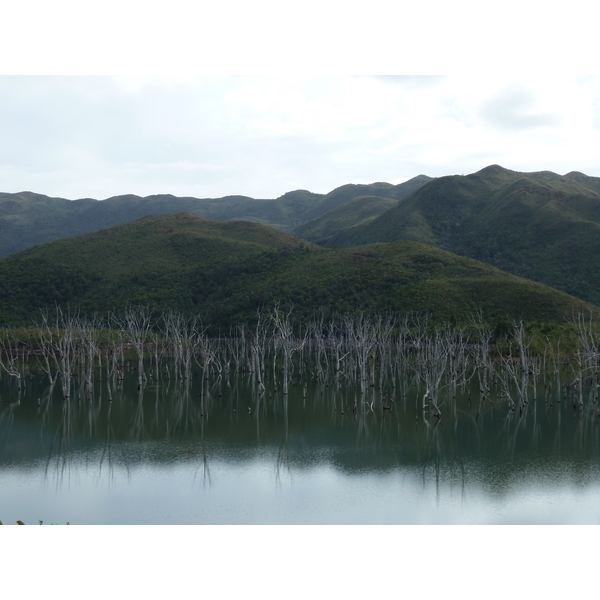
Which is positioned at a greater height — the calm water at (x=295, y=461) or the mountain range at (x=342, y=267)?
the mountain range at (x=342, y=267)

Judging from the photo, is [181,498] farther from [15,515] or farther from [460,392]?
[460,392]

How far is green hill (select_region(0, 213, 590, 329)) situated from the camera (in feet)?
184

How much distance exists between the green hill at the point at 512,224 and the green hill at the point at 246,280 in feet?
48.5

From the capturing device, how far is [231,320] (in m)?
60.7

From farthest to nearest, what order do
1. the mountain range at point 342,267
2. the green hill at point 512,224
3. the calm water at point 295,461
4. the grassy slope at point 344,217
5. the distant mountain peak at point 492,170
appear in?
1. the grassy slope at point 344,217
2. the distant mountain peak at point 492,170
3. the green hill at point 512,224
4. the mountain range at point 342,267
5. the calm water at point 295,461

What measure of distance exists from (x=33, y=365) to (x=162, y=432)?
27.1 meters

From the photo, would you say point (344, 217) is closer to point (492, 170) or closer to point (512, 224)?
point (492, 170)

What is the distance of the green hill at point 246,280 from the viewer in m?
56.0

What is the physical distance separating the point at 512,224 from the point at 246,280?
5492 cm

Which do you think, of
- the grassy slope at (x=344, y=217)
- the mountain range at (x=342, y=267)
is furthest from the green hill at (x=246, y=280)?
the grassy slope at (x=344, y=217)

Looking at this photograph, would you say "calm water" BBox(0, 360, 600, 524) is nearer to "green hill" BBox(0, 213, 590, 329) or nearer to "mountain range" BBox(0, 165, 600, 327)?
"green hill" BBox(0, 213, 590, 329)

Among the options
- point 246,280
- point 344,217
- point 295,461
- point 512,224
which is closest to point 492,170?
point 512,224

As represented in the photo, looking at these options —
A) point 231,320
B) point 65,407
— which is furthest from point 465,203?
point 65,407

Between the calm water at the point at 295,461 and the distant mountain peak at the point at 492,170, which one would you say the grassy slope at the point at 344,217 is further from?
the calm water at the point at 295,461
